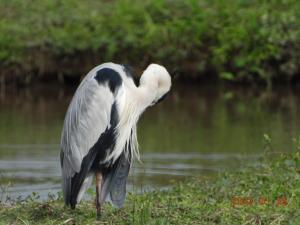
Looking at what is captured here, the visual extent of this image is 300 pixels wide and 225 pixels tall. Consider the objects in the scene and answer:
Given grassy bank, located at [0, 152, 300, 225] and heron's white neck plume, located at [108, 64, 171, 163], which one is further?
heron's white neck plume, located at [108, 64, 171, 163]

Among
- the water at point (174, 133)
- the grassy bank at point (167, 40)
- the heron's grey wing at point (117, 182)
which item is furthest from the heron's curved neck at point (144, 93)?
the grassy bank at point (167, 40)

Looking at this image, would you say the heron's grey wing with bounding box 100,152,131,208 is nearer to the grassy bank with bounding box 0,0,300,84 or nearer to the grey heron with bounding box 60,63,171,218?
the grey heron with bounding box 60,63,171,218

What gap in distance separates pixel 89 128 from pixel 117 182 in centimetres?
49

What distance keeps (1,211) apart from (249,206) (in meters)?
1.70

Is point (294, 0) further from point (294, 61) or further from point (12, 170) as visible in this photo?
point (12, 170)

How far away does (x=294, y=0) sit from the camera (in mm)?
A: 15641

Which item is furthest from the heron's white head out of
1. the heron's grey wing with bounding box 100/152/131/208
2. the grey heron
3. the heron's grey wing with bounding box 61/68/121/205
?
the heron's grey wing with bounding box 100/152/131/208

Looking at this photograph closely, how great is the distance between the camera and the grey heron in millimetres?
6875

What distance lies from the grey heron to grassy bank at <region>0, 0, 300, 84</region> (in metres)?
7.81

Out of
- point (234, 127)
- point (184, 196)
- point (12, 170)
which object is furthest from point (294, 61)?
point (184, 196)

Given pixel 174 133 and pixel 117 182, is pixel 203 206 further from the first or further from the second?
pixel 174 133

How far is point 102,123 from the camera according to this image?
6895mm

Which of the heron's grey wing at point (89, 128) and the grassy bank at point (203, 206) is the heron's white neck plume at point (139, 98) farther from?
the grassy bank at point (203, 206)

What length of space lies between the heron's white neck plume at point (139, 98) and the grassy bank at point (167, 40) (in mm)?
7769
